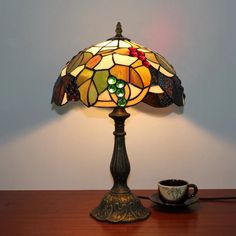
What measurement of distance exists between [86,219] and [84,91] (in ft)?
1.03

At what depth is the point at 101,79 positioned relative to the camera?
0.85 m

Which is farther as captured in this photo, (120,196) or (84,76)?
(120,196)

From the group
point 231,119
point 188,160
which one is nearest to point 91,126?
point 188,160

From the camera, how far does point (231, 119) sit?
1.28 m

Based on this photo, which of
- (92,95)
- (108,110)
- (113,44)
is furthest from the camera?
(108,110)

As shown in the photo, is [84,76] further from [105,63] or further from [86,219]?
[86,219]

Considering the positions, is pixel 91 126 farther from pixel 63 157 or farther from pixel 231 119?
pixel 231 119

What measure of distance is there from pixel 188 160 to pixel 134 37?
40 centimetres

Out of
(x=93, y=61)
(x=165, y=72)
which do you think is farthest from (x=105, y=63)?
(x=165, y=72)

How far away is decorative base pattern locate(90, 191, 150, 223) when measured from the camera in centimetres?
96

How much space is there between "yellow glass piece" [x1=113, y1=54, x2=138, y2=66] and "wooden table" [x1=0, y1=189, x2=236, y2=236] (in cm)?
A: 35

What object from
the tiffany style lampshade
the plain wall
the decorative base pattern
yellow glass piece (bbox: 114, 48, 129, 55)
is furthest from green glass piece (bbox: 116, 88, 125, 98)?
the plain wall

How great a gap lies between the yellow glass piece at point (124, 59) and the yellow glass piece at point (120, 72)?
0.04ft

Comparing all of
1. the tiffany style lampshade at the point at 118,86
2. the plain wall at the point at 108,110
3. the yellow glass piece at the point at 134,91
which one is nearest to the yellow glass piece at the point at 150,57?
the tiffany style lampshade at the point at 118,86
